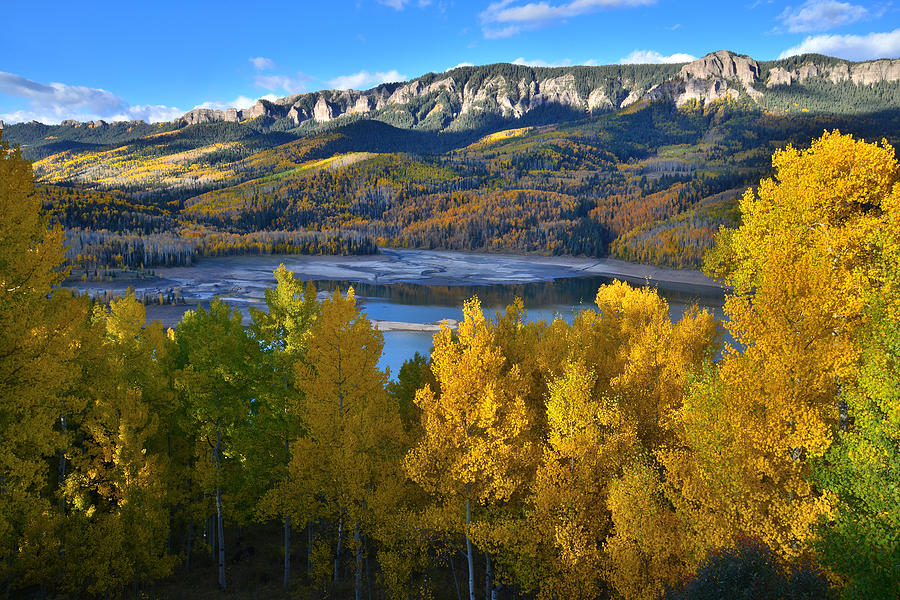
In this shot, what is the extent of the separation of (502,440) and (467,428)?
57.0 inches

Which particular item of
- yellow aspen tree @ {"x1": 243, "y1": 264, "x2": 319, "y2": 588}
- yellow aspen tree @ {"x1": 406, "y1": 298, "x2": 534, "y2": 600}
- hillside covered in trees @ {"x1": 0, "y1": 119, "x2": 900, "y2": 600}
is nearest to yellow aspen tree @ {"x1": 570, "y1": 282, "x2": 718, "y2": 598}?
hillside covered in trees @ {"x1": 0, "y1": 119, "x2": 900, "y2": 600}

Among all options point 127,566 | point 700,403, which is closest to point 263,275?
point 127,566

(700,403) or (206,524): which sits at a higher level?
(700,403)

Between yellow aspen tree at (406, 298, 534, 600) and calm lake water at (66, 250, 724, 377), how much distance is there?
44.8 meters

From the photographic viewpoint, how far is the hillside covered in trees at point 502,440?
13.7 meters

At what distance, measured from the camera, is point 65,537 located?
20844 millimetres

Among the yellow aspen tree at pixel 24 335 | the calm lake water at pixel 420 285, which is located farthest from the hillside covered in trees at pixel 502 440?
the calm lake water at pixel 420 285

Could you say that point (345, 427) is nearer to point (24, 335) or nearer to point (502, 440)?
point (502, 440)

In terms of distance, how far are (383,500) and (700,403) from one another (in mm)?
13087

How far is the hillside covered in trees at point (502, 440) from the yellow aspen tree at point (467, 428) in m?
0.09

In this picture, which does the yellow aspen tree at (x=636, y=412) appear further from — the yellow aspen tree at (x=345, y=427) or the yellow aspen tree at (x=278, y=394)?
the yellow aspen tree at (x=278, y=394)

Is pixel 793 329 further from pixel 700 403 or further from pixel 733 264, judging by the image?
pixel 733 264

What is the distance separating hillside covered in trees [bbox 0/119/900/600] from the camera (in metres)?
13.7

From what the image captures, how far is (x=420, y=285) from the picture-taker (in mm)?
147375
